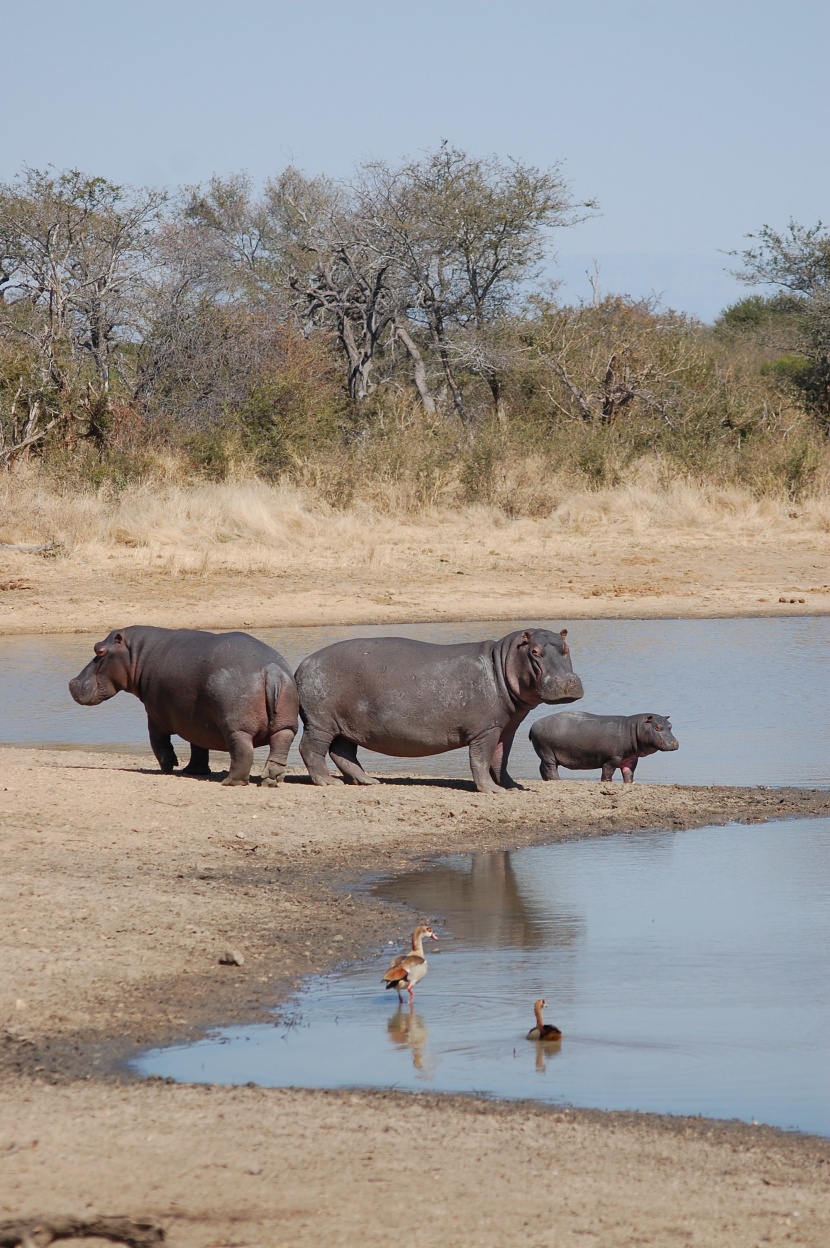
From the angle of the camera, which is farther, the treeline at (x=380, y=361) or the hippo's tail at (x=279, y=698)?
the treeline at (x=380, y=361)

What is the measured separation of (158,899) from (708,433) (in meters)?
19.6

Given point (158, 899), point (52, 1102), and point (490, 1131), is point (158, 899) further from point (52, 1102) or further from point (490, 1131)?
point (490, 1131)

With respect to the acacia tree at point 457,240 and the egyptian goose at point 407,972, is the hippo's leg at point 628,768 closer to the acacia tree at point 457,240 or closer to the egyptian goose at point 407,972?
the egyptian goose at point 407,972

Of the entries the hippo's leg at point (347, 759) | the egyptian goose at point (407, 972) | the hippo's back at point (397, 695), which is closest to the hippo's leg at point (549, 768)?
the hippo's back at point (397, 695)

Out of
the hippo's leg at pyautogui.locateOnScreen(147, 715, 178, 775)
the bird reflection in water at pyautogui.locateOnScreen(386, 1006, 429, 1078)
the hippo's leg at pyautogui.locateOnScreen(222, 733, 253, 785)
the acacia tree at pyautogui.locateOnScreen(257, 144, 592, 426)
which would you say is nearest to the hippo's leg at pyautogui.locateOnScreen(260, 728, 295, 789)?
the hippo's leg at pyautogui.locateOnScreen(222, 733, 253, 785)

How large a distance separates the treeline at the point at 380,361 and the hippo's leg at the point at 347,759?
12656 millimetres

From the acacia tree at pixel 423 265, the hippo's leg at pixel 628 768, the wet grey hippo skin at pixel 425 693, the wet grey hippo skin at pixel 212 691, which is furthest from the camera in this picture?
the acacia tree at pixel 423 265

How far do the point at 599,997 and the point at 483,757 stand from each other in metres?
3.58

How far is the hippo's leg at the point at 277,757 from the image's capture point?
8828mm

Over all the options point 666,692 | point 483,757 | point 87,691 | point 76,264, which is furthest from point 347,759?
point 76,264

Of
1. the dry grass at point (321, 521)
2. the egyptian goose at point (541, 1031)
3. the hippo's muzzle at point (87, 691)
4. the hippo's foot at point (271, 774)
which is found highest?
the dry grass at point (321, 521)

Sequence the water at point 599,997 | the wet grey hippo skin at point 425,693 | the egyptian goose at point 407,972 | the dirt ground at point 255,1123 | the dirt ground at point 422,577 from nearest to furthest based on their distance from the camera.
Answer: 1. the dirt ground at point 255,1123
2. the water at point 599,997
3. the egyptian goose at point 407,972
4. the wet grey hippo skin at point 425,693
5. the dirt ground at point 422,577

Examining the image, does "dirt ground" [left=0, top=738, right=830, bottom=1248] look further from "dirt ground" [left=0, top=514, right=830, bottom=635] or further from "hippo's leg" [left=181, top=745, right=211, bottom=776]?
"dirt ground" [left=0, top=514, right=830, bottom=635]

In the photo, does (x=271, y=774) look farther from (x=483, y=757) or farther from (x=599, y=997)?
(x=599, y=997)
